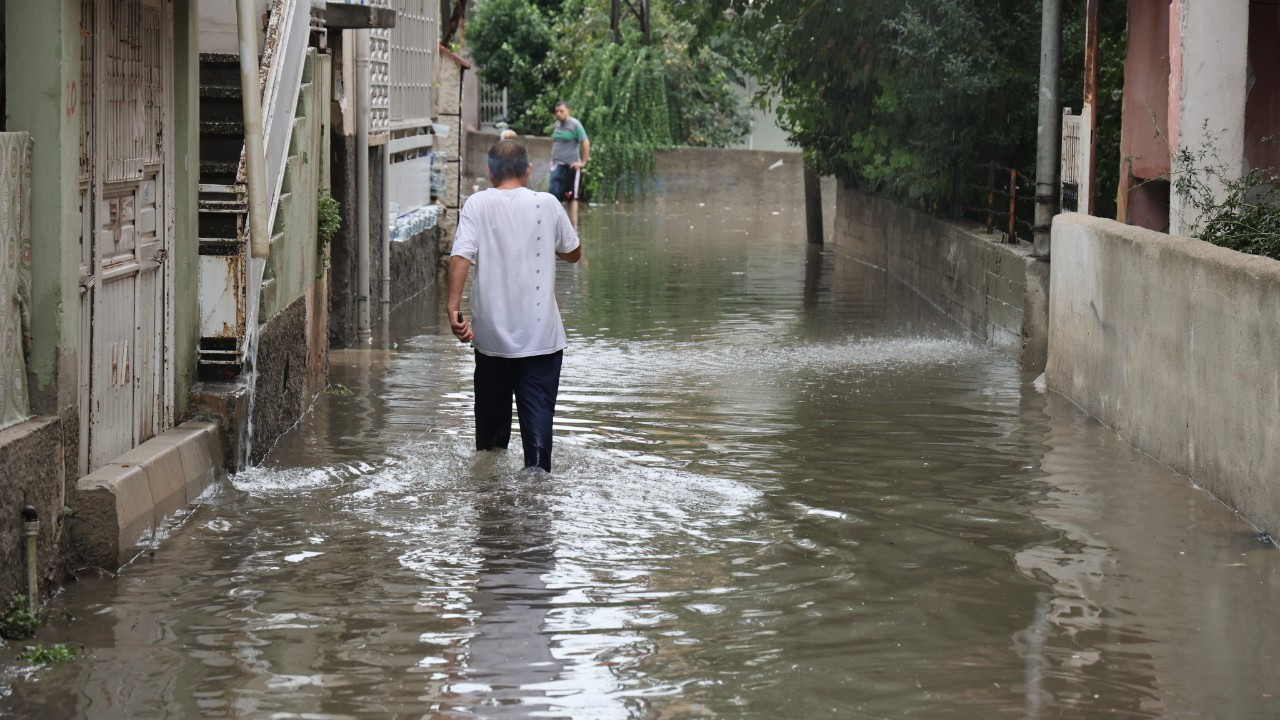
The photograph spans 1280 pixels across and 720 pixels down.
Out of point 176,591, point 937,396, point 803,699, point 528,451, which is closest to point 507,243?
point 528,451

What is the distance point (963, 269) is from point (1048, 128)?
3.27m

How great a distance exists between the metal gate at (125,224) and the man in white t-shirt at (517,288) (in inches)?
56.3

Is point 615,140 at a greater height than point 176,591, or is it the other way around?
point 615,140

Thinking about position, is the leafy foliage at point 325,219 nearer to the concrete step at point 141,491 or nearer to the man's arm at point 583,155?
the concrete step at point 141,491

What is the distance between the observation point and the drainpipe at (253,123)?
6.85 metres

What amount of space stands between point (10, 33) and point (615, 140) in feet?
101

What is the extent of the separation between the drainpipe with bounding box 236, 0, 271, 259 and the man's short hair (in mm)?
1640

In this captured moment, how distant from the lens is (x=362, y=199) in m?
15.4

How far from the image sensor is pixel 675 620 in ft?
20.7

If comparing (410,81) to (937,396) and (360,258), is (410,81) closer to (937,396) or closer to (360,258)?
(360,258)

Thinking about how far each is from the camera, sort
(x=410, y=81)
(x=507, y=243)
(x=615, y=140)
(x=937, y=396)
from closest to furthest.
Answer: (x=507, y=243) < (x=937, y=396) < (x=410, y=81) < (x=615, y=140)

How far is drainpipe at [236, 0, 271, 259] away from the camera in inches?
270

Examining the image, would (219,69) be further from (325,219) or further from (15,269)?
(15,269)

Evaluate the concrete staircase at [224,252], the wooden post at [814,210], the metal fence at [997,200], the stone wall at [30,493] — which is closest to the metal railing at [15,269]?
the stone wall at [30,493]
